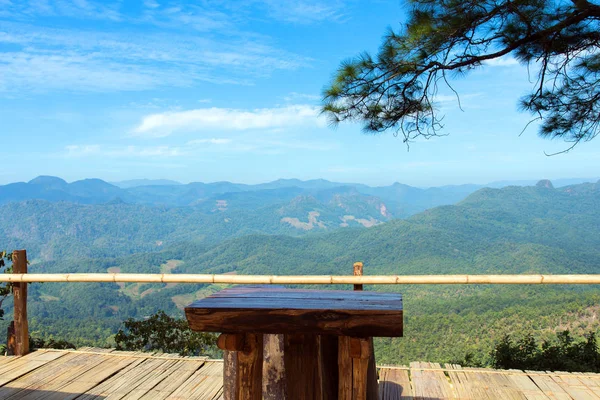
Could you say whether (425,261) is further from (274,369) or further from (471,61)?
(274,369)

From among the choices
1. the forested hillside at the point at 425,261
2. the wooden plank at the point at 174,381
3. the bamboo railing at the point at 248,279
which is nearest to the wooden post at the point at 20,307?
the bamboo railing at the point at 248,279

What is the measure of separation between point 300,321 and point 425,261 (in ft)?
175

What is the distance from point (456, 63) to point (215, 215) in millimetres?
142894

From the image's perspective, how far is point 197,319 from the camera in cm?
132

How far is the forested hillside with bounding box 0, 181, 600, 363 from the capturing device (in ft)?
44.0

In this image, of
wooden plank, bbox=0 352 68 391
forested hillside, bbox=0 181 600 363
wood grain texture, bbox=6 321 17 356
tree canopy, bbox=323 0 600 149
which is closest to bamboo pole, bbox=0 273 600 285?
wood grain texture, bbox=6 321 17 356

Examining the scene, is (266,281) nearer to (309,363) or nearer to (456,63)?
(309,363)

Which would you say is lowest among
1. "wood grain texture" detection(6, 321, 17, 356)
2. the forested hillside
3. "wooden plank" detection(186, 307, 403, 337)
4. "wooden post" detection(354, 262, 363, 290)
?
the forested hillside

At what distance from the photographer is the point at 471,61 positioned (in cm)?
338

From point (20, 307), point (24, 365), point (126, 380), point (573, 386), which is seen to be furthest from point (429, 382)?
point (20, 307)

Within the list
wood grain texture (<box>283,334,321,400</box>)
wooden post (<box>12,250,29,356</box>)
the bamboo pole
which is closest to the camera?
wood grain texture (<box>283,334,321,400</box>)

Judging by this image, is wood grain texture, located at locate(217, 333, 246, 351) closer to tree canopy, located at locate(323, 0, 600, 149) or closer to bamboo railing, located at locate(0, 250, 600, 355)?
bamboo railing, located at locate(0, 250, 600, 355)

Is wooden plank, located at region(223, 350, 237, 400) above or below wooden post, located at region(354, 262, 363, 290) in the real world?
below

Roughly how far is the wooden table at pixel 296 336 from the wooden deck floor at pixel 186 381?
0.92 m
